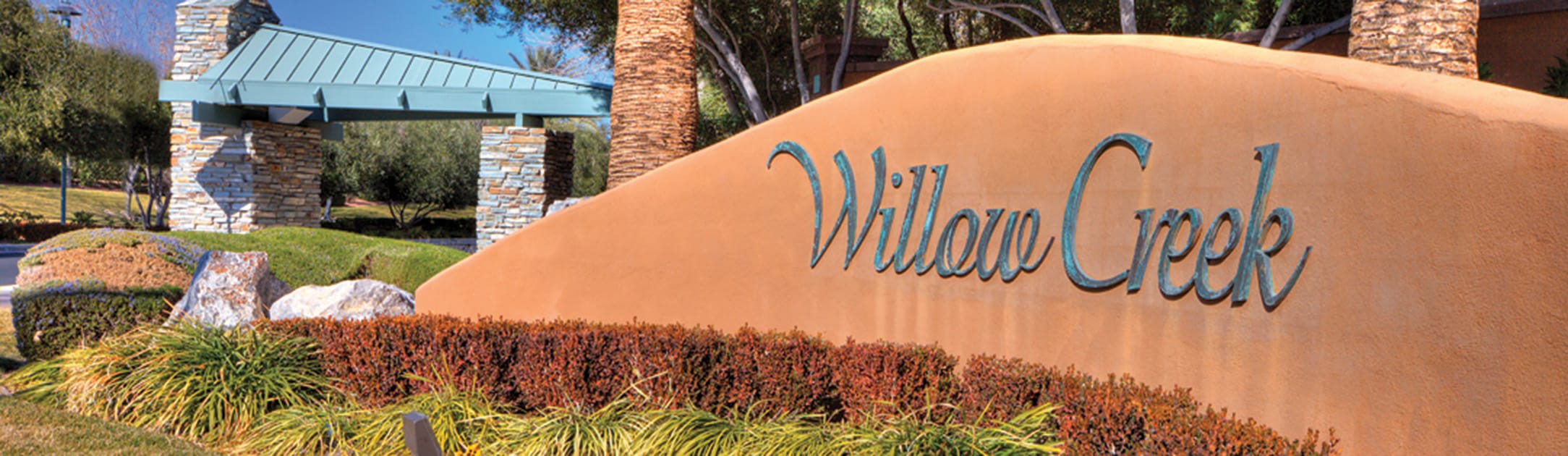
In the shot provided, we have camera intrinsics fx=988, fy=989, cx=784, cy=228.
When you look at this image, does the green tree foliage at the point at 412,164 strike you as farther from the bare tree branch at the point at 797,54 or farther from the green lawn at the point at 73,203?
the bare tree branch at the point at 797,54

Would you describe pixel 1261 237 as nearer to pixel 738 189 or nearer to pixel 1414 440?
pixel 1414 440

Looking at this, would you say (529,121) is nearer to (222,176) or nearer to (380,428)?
(222,176)

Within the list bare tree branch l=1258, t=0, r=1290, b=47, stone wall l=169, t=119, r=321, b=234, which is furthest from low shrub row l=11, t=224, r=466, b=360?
bare tree branch l=1258, t=0, r=1290, b=47

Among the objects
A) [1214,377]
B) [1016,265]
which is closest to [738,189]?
[1016,265]

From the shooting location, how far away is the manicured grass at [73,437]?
20.6ft

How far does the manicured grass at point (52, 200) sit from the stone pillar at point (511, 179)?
26.5m

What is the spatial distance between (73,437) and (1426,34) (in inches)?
402

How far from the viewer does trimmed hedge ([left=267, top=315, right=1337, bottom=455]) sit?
4.88 m

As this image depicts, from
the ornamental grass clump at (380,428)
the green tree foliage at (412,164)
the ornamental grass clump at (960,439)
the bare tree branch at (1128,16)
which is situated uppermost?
the bare tree branch at (1128,16)

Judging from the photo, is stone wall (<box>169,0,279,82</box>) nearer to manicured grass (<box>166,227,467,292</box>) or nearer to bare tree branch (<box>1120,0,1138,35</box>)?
manicured grass (<box>166,227,467,292</box>)

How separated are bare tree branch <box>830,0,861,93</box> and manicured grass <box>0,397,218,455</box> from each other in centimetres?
1192

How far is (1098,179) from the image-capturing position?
567cm

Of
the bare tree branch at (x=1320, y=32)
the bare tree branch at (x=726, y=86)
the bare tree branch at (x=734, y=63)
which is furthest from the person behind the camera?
the bare tree branch at (x=726, y=86)

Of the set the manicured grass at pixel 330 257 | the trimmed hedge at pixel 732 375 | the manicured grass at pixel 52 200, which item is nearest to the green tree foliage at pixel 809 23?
the manicured grass at pixel 330 257
